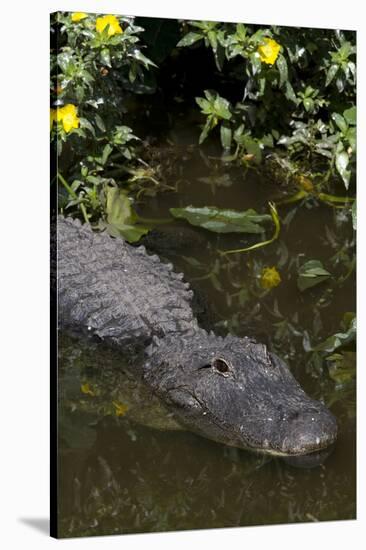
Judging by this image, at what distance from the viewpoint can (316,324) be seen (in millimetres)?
6328

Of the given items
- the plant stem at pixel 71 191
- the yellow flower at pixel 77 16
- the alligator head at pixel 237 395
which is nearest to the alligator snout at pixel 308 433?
the alligator head at pixel 237 395

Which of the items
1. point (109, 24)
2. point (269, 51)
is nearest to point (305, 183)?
point (269, 51)

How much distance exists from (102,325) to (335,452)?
1.64 meters

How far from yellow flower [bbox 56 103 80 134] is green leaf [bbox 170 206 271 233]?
72cm

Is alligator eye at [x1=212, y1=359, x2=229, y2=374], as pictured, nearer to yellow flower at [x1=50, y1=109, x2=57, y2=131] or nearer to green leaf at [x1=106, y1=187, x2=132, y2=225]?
green leaf at [x1=106, y1=187, x2=132, y2=225]

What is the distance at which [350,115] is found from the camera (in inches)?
251

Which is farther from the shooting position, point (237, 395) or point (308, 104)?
point (308, 104)

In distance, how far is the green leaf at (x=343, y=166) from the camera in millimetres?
6414

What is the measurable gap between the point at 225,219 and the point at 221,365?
2.47 ft

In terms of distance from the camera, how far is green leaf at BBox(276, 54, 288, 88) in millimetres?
6414

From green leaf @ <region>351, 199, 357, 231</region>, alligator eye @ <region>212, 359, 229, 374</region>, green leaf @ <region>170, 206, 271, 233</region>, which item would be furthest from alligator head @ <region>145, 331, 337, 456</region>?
green leaf @ <region>351, 199, 357, 231</region>

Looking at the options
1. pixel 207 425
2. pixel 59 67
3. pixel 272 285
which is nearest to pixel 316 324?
pixel 272 285

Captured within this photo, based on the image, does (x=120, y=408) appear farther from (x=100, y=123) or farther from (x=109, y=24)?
(x=109, y=24)

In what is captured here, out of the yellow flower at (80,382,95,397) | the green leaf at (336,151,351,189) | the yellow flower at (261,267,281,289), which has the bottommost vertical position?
the yellow flower at (80,382,95,397)
